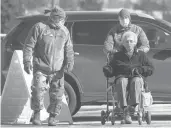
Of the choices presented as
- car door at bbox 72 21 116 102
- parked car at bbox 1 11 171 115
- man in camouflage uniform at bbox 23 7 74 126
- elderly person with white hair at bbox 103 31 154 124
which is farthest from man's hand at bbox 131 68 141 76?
car door at bbox 72 21 116 102

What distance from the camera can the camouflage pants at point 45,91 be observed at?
415 inches

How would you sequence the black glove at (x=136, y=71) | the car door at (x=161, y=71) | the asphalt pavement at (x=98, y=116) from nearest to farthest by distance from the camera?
the black glove at (x=136, y=71), the asphalt pavement at (x=98, y=116), the car door at (x=161, y=71)

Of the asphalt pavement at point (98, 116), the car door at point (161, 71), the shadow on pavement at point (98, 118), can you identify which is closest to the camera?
the asphalt pavement at point (98, 116)

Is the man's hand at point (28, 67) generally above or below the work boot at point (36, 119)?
above

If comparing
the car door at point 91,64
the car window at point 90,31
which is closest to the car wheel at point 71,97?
the car door at point 91,64

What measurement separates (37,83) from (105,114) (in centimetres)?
120

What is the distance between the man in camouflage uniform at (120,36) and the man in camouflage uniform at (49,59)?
688 mm

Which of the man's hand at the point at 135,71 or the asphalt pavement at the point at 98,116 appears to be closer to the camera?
the man's hand at the point at 135,71

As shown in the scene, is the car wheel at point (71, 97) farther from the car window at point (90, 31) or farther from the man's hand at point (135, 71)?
the man's hand at point (135, 71)

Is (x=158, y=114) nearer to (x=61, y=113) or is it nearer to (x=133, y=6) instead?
(x=61, y=113)

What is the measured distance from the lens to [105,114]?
10.9 meters

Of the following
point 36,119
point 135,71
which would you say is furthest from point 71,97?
point 135,71

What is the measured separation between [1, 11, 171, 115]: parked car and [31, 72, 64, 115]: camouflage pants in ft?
5.69

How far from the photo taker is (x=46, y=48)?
34.7ft
